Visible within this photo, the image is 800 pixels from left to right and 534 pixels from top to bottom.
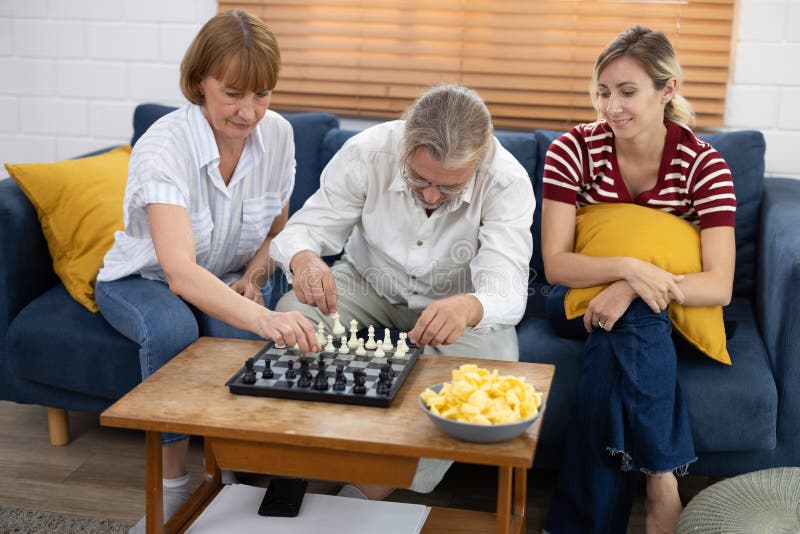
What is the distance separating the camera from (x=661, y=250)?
2.05 metres

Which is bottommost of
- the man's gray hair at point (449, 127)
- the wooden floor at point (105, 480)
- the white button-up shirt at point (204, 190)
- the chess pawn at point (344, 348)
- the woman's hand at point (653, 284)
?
the wooden floor at point (105, 480)

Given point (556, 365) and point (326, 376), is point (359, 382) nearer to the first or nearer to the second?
point (326, 376)

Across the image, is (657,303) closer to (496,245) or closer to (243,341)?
(496,245)

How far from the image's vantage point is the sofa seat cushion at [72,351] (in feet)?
7.32

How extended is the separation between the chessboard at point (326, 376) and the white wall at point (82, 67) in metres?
1.71

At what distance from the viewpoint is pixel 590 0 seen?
2.81 metres

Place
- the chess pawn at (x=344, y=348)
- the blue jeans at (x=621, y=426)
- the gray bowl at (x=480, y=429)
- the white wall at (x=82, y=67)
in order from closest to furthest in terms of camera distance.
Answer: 1. the gray bowl at (x=480, y=429)
2. the chess pawn at (x=344, y=348)
3. the blue jeans at (x=621, y=426)
4. the white wall at (x=82, y=67)

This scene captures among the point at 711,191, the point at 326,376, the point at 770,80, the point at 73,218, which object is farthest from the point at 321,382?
the point at 770,80

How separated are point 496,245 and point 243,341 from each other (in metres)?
0.60

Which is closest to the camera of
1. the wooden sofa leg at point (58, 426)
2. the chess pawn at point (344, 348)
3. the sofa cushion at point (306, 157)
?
the chess pawn at point (344, 348)

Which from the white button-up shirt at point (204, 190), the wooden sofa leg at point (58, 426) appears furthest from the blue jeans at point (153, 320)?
the wooden sofa leg at point (58, 426)

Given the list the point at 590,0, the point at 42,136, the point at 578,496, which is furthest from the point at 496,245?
the point at 42,136

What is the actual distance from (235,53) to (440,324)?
0.74m

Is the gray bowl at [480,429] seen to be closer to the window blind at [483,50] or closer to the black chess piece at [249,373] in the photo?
the black chess piece at [249,373]
